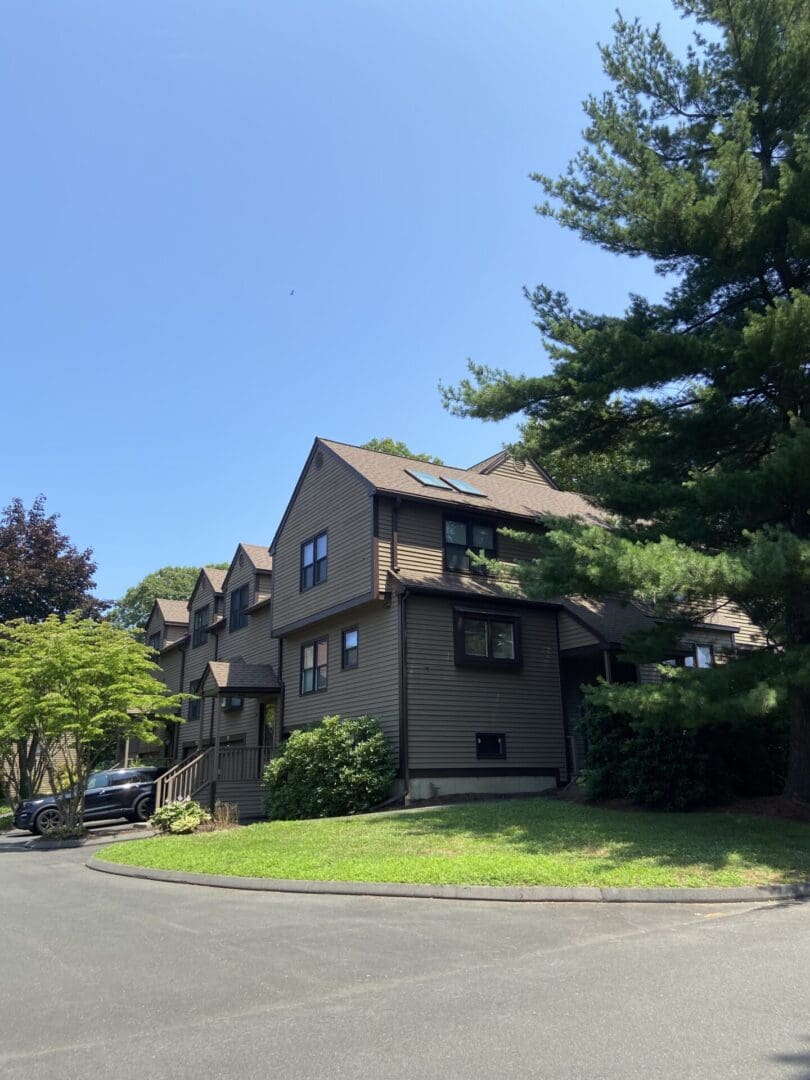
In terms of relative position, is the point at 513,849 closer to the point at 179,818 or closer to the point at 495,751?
the point at 495,751

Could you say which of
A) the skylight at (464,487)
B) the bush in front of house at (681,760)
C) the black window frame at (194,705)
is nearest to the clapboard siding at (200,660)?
the black window frame at (194,705)

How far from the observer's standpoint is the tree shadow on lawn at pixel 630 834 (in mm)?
10172

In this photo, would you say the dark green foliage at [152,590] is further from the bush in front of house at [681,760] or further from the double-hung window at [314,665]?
the bush in front of house at [681,760]

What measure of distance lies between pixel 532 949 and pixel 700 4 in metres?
17.0

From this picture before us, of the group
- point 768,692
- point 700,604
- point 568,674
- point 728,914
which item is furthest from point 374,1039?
A: point 568,674

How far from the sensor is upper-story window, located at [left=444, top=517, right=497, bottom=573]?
68.1 feet

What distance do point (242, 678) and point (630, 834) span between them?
47.5 feet

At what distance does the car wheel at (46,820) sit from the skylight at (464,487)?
44.4 ft

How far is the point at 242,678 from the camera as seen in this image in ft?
77.6

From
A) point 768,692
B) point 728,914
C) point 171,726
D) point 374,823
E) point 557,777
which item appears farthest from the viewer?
point 171,726

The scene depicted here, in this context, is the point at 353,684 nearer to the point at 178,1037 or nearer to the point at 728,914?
the point at 728,914

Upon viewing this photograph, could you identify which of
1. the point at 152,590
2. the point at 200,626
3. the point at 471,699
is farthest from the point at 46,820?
the point at 152,590

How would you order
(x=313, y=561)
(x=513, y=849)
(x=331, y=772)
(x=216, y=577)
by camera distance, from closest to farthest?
(x=513, y=849), (x=331, y=772), (x=313, y=561), (x=216, y=577)

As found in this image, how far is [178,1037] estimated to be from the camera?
4.72 m
